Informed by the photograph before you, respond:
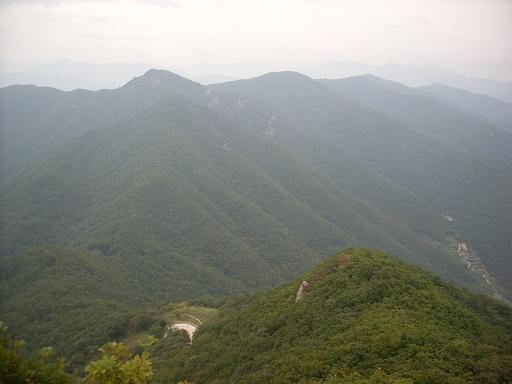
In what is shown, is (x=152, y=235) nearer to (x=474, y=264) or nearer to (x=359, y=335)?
(x=359, y=335)

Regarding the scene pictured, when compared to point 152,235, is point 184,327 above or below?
above

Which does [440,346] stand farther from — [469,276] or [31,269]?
[469,276]

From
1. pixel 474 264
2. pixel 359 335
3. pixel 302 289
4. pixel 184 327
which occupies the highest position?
pixel 359 335

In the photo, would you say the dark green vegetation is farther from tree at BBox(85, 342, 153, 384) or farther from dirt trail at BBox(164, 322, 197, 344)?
tree at BBox(85, 342, 153, 384)

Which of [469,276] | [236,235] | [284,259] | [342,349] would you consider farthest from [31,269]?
[469,276]

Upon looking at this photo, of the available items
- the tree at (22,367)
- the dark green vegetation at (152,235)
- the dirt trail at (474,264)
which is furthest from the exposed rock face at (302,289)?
the dirt trail at (474,264)

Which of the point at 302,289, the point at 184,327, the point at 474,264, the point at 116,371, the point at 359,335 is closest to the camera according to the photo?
the point at 116,371

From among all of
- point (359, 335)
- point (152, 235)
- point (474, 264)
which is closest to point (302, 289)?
point (359, 335)

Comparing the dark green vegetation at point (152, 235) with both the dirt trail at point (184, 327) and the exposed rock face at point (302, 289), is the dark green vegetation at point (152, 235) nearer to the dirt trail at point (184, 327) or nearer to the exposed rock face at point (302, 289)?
the dirt trail at point (184, 327)

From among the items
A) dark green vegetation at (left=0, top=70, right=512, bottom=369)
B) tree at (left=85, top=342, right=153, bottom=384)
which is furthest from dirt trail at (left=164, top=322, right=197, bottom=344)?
tree at (left=85, top=342, right=153, bottom=384)
